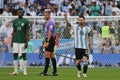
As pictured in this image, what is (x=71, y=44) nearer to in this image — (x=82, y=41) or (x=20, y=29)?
(x=20, y=29)

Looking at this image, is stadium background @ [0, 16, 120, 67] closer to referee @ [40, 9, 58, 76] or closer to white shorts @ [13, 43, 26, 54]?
white shorts @ [13, 43, 26, 54]

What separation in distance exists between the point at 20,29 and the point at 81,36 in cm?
258

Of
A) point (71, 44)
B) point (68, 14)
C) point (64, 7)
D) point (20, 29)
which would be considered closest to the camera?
point (20, 29)

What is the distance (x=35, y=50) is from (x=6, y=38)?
5.77 feet

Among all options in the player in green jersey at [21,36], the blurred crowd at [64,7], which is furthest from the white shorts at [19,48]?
the blurred crowd at [64,7]

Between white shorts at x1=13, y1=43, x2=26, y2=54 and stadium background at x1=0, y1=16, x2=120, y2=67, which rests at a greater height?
white shorts at x1=13, y1=43, x2=26, y2=54

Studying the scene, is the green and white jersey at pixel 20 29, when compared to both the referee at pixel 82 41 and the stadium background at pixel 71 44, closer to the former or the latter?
the referee at pixel 82 41

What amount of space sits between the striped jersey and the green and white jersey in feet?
7.15

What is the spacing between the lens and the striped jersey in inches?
832

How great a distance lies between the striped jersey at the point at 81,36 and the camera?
69.3 feet

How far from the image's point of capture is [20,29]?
72.9ft

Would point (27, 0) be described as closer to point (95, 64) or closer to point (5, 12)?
point (5, 12)

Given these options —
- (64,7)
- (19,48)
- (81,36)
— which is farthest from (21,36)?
(64,7)

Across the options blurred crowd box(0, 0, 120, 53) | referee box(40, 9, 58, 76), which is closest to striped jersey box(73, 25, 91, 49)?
referee box(40, 9, 58, 76)
